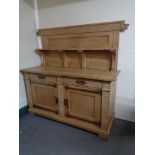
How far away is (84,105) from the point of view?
1.89 meters

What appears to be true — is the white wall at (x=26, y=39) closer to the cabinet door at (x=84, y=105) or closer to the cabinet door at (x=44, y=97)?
the cabinet door at (x=44, y=97)

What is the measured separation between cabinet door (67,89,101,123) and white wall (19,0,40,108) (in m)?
0.88

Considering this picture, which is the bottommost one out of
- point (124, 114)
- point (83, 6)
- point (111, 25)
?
point (124, 114)

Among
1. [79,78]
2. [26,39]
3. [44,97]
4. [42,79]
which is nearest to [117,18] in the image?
[79,78]

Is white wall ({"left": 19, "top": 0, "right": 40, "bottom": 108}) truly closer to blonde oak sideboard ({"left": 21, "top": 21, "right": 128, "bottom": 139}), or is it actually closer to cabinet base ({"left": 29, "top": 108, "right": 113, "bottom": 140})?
blonde oak sideboard ({"left": 21, "top": 21, "right": 128, "bottom": 139})

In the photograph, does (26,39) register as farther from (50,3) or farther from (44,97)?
(44,97)

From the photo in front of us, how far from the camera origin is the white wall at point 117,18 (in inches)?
73.1

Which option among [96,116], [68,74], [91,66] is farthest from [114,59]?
[96,116]

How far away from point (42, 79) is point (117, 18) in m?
1.39

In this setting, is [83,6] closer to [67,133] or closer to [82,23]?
[82,23]

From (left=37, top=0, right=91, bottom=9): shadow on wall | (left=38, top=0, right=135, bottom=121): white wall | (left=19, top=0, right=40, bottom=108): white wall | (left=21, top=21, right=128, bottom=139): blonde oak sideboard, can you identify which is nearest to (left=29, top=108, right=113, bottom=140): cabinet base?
(left=21, top=21, right=128, bottom=139): blonde oak sideboard

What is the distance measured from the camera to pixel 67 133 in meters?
1.92
